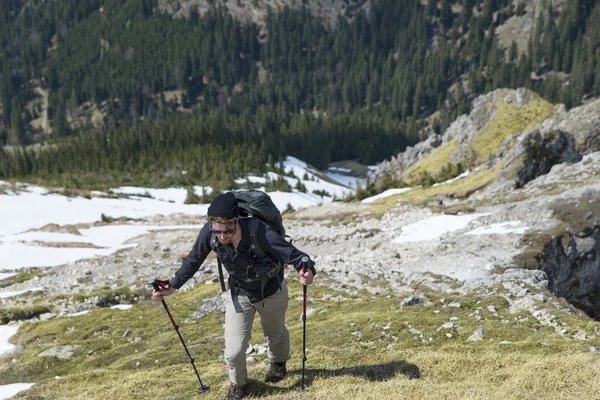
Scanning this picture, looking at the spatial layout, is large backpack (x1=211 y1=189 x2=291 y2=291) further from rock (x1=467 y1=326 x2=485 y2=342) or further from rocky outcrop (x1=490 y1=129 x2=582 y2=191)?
rocky outcrop (x1=490 y1=129 x2=582 y2=191)

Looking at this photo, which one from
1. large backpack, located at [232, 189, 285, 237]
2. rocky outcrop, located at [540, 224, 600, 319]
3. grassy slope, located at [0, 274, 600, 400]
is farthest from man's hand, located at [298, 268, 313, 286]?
rocky outcrop, located at [540, 224, 600, 319]

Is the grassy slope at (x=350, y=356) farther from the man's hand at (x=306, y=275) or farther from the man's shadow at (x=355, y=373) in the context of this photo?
the man's hand at (x=306, y=275)

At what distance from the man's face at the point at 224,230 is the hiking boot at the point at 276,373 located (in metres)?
3.66

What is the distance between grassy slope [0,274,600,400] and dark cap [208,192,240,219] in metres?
4.08

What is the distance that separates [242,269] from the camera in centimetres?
909

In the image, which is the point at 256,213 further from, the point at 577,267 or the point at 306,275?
the point at 577,267

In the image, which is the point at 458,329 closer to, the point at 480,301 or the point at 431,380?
the point at 480,301

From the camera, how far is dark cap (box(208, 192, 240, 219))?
838 cm

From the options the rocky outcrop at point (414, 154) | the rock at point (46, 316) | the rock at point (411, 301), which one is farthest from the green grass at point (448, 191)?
the rocky outcrop at point (414, 154)

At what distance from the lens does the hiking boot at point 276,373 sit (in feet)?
34.6

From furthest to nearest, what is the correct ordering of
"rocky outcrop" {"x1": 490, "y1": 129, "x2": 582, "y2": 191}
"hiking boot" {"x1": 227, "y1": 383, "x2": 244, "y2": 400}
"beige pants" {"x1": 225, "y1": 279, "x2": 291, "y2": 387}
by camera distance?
"rocky outcrop" {"x1": 490, "y1": 129, "x2": 582, "y2": 191} < "hiking boot" {"x1": 227, "y1": 383, "x2": 244, "y2": 400} < "beige pants" {"x1": 225, "y1": 279, "x2": 291, "y2": 387}

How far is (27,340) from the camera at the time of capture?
2522 cm

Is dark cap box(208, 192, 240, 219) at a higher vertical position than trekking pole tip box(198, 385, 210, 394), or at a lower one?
higher

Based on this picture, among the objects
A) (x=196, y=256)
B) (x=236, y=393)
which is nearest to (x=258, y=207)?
(x=196, y=256)
